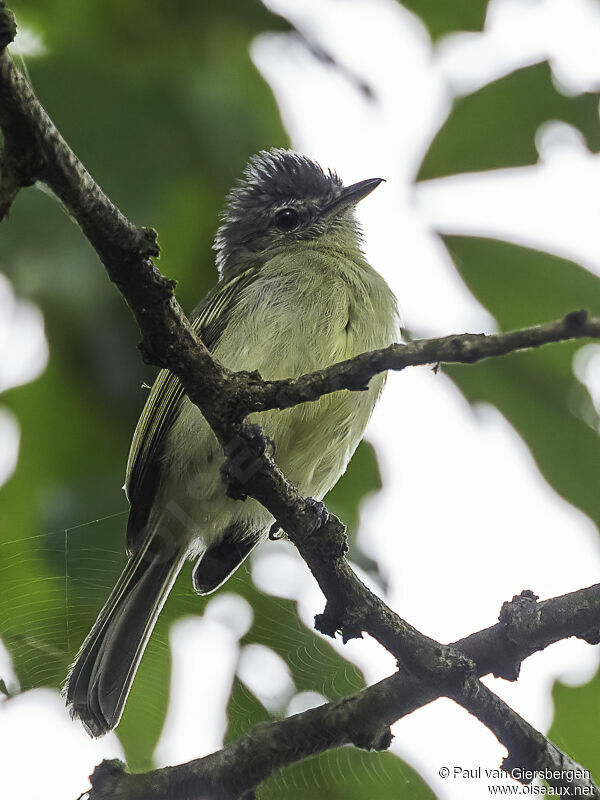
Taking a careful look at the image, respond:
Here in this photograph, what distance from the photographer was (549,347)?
3283mm

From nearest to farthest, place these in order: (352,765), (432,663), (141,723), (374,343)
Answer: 1. (432,663)
2. (352,765)
3. (141,723)
4. (374,343)

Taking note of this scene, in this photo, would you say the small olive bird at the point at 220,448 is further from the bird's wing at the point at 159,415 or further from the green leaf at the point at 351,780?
the green leaf at the point at 351,780

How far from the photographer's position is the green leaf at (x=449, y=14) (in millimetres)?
3088

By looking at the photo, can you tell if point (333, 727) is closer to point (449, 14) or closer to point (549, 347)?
point (549, 347)

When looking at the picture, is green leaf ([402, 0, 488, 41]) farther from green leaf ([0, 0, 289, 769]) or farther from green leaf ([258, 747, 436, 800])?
green leaf ([258, 747, 436, 800])

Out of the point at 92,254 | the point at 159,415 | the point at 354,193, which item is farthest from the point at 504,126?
the point at 159,415

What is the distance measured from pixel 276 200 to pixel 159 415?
1701 millimetres

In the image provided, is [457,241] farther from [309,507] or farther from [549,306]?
[309,507]

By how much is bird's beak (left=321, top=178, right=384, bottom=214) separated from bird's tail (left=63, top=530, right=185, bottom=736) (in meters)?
1.72

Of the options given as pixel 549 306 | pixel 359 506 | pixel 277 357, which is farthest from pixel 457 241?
pixel 359 506

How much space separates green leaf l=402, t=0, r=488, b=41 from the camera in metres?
3.09

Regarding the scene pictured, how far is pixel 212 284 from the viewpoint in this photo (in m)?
3.56

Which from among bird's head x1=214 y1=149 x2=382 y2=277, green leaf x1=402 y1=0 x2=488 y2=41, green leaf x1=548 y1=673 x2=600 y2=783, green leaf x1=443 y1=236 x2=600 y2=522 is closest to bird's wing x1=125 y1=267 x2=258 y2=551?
→ bird's head x1=214 y1=149 x2=382 y2=277

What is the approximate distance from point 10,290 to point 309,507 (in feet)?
4.23
